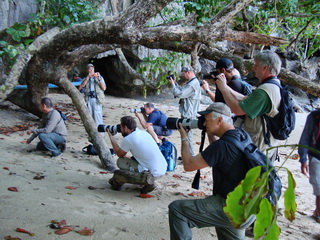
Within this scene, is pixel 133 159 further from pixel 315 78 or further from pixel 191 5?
pixel 315 78

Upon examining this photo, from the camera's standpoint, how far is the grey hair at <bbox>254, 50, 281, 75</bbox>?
134 inches

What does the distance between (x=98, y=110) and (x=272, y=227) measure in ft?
22.4

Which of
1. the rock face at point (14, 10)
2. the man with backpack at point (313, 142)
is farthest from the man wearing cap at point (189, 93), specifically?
the rock face at point (14, 10)

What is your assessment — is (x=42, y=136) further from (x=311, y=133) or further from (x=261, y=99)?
(x=311, y=133)

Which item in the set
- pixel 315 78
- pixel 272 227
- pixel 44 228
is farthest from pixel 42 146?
pixel 315 78

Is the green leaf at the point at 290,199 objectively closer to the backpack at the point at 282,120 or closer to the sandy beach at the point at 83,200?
the backpack at the point at 282,120

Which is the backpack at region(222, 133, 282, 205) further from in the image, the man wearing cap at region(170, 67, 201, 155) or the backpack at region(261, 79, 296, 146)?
the man wearing cap at region(170, 67, 201, 155)

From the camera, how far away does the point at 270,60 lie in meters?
3.42

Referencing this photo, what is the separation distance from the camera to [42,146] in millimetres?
6109

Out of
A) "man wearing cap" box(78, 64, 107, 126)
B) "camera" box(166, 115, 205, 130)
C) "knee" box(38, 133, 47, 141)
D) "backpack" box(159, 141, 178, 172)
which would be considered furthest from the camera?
"man wearing cap" box(78, 64, 107, 126)

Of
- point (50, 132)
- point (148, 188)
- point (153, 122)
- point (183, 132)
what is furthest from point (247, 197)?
point (153, 122)

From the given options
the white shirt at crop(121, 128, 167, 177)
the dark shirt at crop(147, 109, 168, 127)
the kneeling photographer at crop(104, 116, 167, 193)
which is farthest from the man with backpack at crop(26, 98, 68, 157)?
the white shirt at crop(121, 128, 167, 177)

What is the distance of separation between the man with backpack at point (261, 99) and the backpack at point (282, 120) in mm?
35

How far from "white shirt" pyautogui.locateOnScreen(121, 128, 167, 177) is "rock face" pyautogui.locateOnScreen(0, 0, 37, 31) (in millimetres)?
6796
